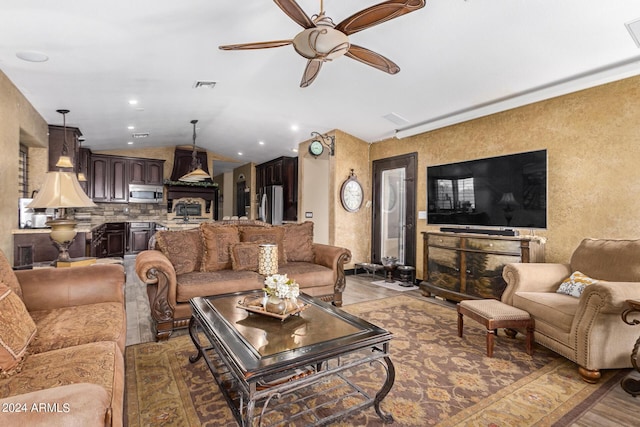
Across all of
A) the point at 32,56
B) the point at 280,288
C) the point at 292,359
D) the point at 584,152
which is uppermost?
the point at 32,56

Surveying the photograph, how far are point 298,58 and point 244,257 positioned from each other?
87.8 inches

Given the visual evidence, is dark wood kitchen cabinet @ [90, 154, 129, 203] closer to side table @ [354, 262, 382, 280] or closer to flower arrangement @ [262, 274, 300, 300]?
side table @ [354, 262, 382, 280]

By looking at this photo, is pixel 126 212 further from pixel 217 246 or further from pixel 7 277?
pixel 7 277

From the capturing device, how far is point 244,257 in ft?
11.8

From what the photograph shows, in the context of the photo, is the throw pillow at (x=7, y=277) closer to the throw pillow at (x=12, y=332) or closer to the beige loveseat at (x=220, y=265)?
the throw pillow at (x=12, y=332)

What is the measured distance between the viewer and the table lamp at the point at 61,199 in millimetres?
2521

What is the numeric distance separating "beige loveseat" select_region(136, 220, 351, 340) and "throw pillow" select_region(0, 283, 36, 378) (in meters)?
1.30

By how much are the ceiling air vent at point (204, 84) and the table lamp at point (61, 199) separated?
1937mm

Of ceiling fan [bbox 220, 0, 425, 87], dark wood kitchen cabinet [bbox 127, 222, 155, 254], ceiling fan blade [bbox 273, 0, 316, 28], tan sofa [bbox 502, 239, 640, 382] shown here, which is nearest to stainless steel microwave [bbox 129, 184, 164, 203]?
dark wood kitchen cabinet [bbox 127, 222, 155, 254]

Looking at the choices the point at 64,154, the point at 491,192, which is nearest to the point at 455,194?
the point at 491,192

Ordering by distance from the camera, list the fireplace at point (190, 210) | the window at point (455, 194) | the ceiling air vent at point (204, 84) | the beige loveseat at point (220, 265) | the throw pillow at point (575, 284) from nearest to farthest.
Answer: the throw pillow at point (575, 284)
the beige loveseat at point (220, 265)
the ceiling air vent at point (204, 84)
the window at point (455, 194)
the fireplace at point (190, 210)

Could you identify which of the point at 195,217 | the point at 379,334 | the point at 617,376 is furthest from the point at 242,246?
the point at 195,217

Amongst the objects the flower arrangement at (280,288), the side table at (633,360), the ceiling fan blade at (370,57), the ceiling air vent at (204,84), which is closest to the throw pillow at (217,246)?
the flower arrangement at (280,288)

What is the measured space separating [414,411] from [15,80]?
4.87 meters
